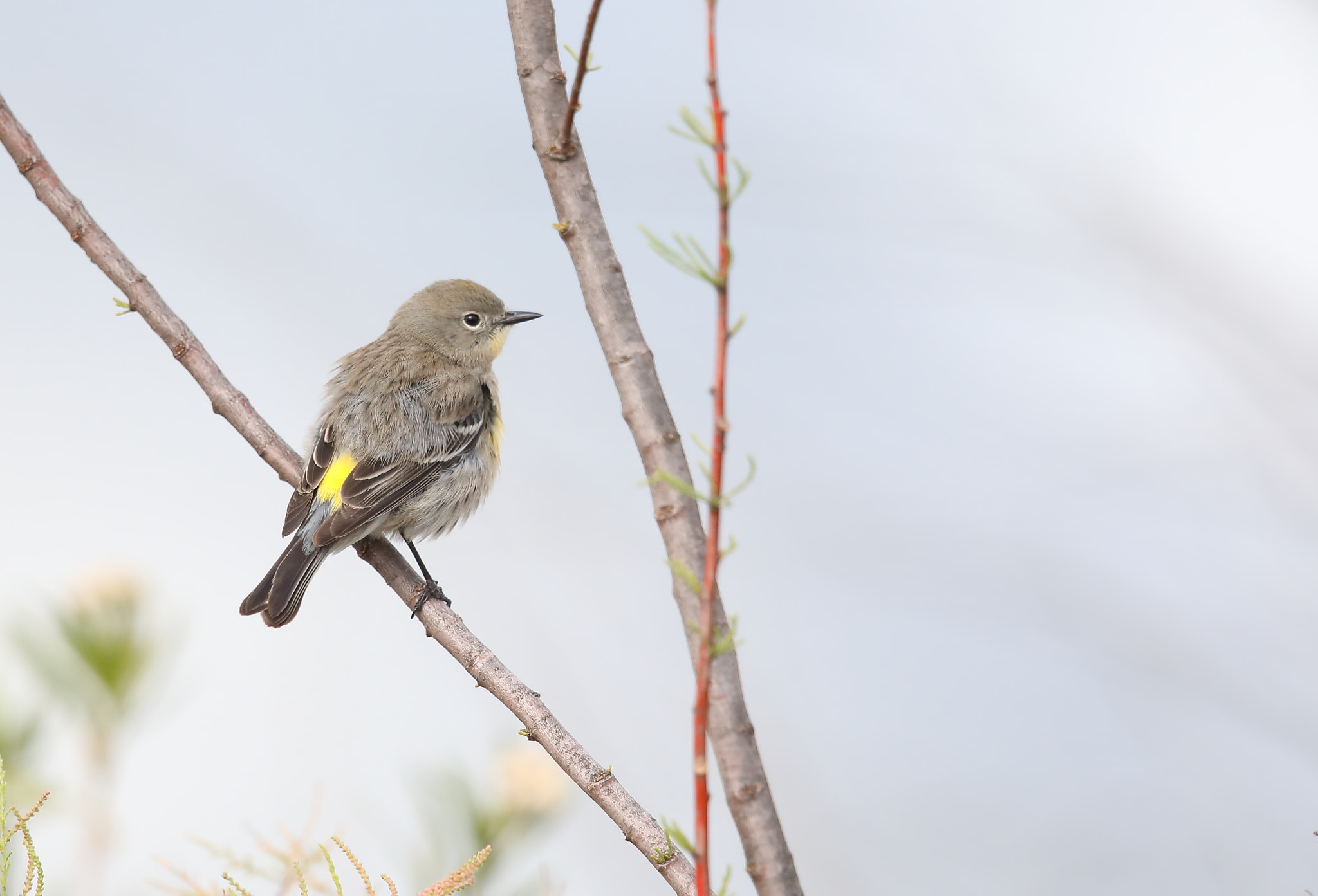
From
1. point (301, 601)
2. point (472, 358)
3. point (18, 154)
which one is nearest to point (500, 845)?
point (301, 601)

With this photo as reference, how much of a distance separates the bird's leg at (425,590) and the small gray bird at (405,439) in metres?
0.01

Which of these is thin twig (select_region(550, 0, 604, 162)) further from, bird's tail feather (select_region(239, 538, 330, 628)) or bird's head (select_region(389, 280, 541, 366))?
bird's head (select_region(389, 280, 541, 366))

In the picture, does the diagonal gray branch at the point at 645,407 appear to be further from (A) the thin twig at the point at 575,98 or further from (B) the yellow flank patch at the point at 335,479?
(B) the yellow flank patch at the point at 335,479

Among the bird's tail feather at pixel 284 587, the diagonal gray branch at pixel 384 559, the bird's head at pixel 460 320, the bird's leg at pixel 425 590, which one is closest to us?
the diagonal gray branch at pixel 384 559

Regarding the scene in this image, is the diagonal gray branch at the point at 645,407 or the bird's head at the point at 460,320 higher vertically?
the bird's head at the point at 460,320

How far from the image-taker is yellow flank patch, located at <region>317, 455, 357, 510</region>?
2932 mm

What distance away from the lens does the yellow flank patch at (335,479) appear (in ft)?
9.62

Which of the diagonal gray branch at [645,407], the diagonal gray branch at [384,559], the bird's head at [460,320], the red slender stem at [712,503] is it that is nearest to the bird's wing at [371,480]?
the diagonal gray branch at [384,559]

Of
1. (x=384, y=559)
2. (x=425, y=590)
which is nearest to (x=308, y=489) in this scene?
(x=384, y=559)

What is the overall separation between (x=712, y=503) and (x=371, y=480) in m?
2.38

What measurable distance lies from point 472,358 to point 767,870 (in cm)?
307

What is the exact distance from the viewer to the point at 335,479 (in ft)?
9.80

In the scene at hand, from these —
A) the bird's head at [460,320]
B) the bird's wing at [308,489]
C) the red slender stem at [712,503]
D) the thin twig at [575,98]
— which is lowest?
the red slender stem at [712,503]

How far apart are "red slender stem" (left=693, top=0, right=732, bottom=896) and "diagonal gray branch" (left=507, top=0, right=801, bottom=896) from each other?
9 centimetres
